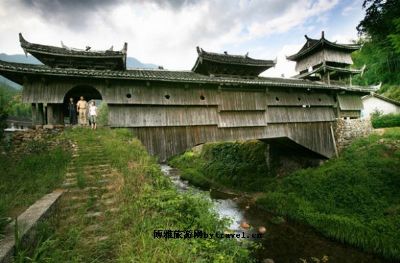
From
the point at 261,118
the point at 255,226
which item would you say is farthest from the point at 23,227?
the point at 261,118

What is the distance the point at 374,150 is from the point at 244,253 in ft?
49.3

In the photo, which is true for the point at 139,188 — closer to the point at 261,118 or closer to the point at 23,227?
the point at 23,227

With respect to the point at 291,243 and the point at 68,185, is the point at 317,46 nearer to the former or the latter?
the point at 291,243

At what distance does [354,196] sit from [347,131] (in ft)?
21.2

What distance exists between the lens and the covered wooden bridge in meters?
10.0

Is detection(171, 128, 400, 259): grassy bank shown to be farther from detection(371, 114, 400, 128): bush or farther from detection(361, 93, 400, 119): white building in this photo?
detection(361, 93, 400, 119): white building

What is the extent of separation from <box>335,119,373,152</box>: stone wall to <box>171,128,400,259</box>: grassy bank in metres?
0.55

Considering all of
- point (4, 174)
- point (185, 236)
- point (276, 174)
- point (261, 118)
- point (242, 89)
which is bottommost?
point (276, 174)

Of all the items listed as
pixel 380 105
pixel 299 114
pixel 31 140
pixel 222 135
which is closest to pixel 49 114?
pixel 31 140

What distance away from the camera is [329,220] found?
36.2 feet

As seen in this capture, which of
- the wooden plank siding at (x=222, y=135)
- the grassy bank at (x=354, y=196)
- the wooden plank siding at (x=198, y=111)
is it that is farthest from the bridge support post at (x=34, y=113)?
the grassy bank at (x=354, y=196)

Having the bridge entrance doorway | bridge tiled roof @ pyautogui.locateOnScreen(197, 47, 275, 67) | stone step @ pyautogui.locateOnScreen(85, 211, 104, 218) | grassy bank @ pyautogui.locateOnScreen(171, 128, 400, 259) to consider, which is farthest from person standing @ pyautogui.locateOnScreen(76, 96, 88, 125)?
grassy bank @ pyautogui.locateOnScreen(171, 128, 400, 259)

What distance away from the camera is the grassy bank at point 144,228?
3.04m

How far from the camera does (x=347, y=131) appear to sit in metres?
16.5
